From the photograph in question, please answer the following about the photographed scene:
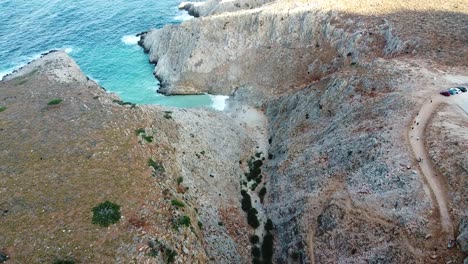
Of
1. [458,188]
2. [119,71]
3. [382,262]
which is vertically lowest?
[119,71]

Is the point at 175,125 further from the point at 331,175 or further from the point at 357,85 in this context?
the point at 357,85

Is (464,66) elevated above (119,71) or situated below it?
above

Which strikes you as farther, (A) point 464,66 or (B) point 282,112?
(B) point 282,112

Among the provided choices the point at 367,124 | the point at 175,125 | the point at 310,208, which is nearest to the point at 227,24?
the point at 175,125

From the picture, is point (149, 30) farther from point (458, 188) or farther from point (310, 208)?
point (458, 188)

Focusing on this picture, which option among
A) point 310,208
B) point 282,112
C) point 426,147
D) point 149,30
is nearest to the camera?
point 426,147

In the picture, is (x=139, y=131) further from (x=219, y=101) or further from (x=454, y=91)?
(x=454, y=91)

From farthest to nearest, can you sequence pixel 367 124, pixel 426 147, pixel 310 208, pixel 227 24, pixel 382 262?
pixel 227 24 → pixel 367 124 → pixel 310 208 → pixel 426 147 → pixel 382 262
